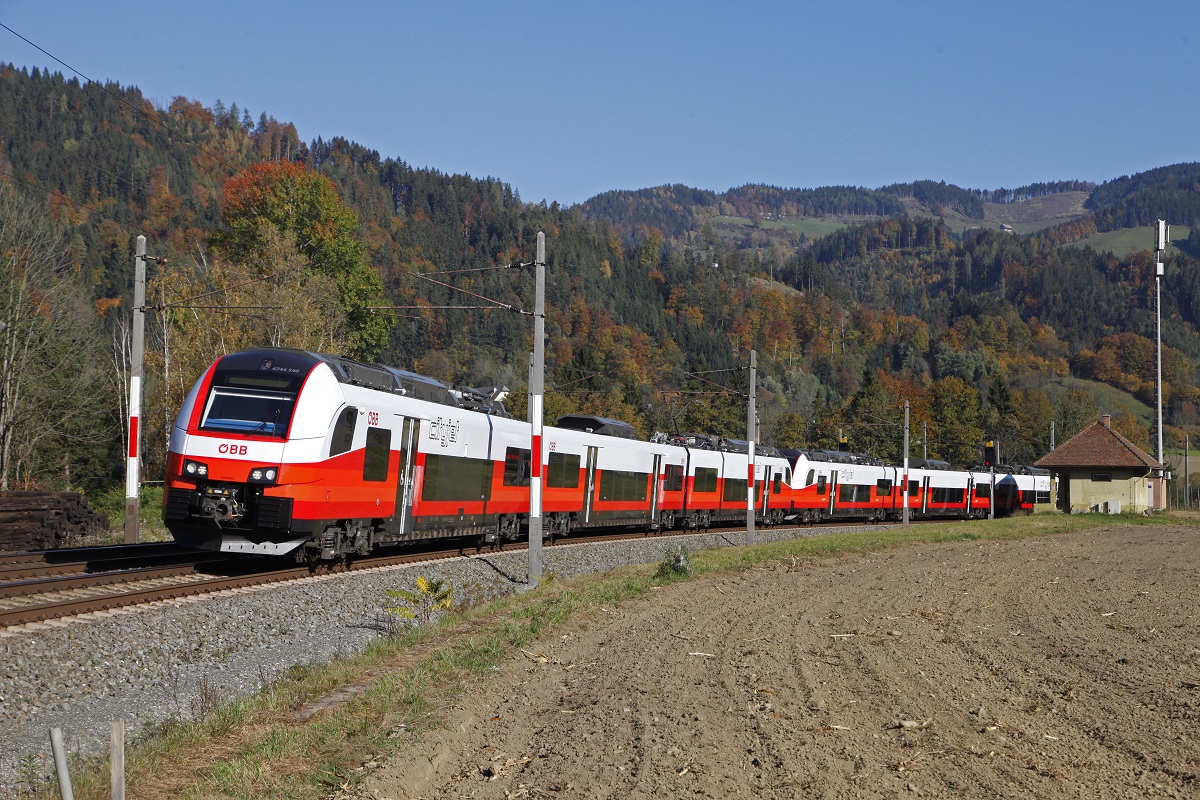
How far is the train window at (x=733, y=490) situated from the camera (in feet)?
144

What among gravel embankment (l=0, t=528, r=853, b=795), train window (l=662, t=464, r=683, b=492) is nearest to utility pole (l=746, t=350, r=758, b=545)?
train window (l=662, t=464, r=683, b=492)

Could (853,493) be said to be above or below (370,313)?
below

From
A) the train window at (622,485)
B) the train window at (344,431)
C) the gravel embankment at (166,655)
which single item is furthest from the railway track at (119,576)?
the train window at (622,485)

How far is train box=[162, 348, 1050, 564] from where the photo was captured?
697 inches

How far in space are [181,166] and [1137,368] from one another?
15378cm

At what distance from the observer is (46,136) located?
5226 inches

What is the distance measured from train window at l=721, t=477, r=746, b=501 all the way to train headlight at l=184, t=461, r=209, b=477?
2824 cm

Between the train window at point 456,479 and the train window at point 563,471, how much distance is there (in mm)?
4055

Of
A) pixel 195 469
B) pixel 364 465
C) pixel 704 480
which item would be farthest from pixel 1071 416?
pixel 195 469

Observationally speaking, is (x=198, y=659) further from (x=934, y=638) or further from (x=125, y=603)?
(x=934, y=638)

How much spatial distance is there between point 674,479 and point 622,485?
4523 millimetres

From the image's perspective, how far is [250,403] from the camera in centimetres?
1819

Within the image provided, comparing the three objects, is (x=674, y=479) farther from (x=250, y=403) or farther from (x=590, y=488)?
(x=250, y=403)

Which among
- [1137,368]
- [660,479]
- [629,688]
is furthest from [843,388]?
[629,688]
